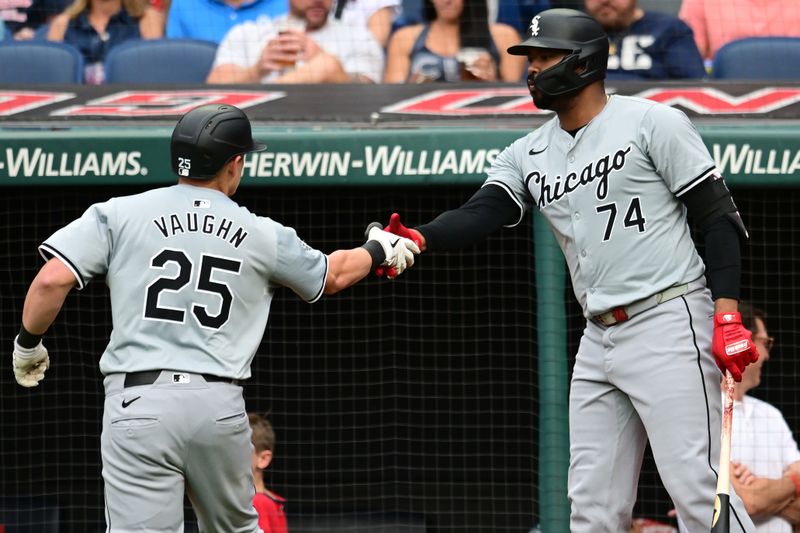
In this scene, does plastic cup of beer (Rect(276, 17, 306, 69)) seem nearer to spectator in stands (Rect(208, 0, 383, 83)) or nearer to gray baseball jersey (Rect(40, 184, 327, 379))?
spectator in stands (Rect(208, 0, 383, 83))

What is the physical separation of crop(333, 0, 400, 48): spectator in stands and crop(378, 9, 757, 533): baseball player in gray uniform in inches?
91.4

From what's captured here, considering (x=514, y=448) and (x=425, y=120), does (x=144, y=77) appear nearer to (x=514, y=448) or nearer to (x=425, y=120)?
(x=425, y=120)

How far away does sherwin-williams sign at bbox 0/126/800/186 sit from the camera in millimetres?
4668

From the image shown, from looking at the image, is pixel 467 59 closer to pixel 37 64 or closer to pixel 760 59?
pixel 760 59

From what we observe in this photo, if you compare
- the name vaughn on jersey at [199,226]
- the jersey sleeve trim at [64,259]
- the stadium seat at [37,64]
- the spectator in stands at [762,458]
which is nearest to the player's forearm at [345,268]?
the name vaughn on jersey at [199,226]

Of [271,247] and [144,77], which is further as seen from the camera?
[144,77]

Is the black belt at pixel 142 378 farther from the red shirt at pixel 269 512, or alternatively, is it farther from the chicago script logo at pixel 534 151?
the red shirt at pixel 269 512

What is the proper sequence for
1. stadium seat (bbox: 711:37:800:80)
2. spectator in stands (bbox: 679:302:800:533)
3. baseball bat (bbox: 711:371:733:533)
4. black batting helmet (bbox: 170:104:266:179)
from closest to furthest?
baseball bat (bbox: 711:371:733:533), black batting helmet (bbox: 170:104:266:179), spectator in stands (bbox: 679:302:800:533), stadium seat (bbox: 711:37:800:80)

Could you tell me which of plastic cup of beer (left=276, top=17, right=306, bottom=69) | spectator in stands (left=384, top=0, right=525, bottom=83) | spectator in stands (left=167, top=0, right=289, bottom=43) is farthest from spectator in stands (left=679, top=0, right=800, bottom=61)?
spectator in stands (left=167, top=0, right=289, bottom=43)

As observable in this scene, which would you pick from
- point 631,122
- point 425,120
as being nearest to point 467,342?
point 425,120

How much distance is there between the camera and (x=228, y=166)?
3344 mm

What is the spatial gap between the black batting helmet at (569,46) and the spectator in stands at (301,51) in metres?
2.08

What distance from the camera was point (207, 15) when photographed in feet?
19.2

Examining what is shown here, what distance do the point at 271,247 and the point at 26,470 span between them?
303cm
